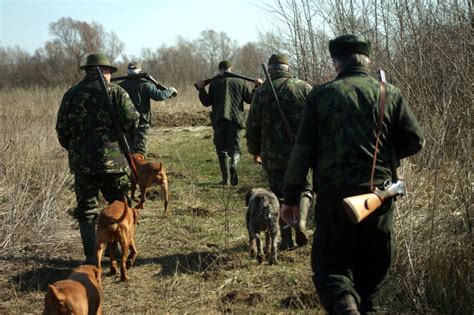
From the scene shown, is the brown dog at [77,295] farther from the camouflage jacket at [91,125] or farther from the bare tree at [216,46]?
the bare tree at [216,46]

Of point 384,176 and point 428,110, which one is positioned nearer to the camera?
point 384,176

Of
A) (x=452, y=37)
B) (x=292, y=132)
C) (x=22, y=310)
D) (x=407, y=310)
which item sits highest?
(x=452, y=37)

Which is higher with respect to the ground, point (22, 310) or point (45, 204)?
point (45, 204)

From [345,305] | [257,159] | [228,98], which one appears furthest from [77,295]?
[228,98]

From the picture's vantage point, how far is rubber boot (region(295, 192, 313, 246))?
5000 millimetres

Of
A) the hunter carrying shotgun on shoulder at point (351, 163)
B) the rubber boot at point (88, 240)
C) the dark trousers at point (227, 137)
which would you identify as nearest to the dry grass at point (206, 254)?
the rubber boot at point (88, 240)

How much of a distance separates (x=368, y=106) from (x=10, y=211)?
5.16 metres

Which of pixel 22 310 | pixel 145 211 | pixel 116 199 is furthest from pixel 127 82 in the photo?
pixel 22 310

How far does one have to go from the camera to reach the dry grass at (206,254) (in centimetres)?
484

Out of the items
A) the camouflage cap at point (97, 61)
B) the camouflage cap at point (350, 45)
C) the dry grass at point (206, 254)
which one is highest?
the camouflage cap at point (97, 61)

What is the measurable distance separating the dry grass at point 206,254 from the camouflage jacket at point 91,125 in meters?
1.26

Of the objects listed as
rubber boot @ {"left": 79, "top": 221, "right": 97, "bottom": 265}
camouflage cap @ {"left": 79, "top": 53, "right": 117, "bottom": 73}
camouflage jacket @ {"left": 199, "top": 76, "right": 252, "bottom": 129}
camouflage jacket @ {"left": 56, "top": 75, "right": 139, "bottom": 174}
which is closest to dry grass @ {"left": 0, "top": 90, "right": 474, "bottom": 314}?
rubber boot @ {"left": 79, "top": 221, "right": 97, "bottom": 265}

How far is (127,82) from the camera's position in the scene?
35.1 feet

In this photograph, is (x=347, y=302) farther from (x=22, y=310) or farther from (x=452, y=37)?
(x=452, y=37)
